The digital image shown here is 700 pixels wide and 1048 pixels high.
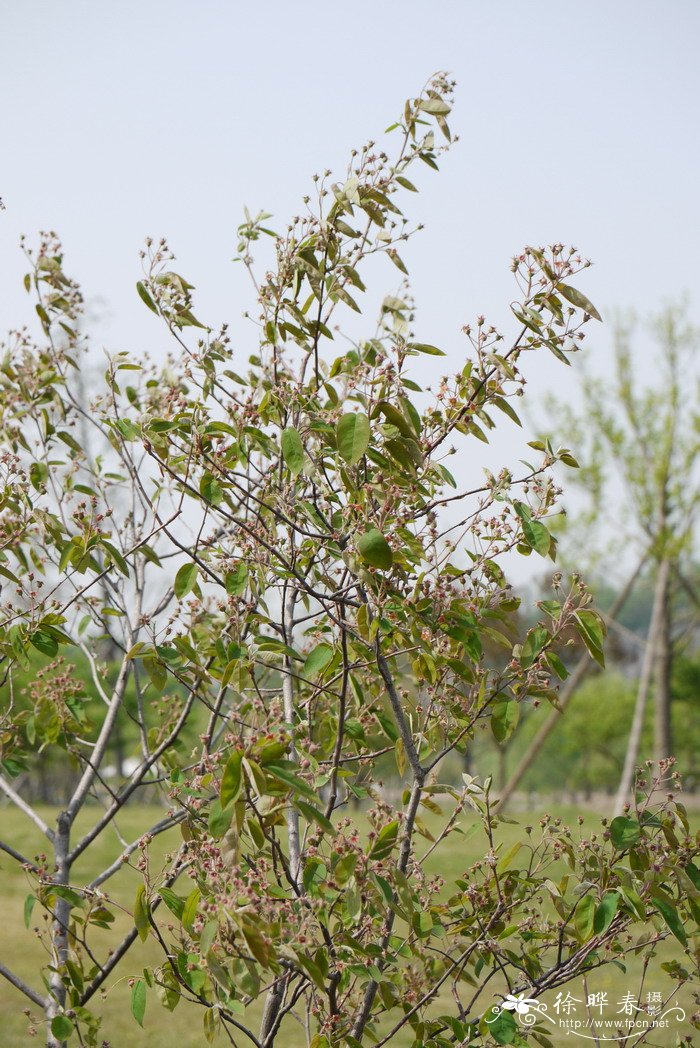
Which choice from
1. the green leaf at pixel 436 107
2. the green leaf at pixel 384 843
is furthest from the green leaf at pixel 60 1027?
the green leaf at pixel 436 107

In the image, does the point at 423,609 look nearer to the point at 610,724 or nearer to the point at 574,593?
the point at 574,593

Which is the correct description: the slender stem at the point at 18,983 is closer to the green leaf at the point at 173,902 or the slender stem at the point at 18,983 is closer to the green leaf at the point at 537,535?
the green leaf at the point at 173,902

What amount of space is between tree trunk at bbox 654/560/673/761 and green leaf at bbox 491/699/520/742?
39.7ft

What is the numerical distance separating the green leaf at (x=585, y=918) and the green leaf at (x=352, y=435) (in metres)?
1.04

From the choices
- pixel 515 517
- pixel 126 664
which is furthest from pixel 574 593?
pixel 126 664

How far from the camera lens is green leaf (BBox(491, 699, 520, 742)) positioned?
2092 mm

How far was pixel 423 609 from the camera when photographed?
2104 millimetres

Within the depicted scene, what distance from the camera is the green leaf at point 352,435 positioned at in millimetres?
1786

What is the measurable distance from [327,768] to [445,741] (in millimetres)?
325

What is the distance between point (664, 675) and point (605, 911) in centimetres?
1310

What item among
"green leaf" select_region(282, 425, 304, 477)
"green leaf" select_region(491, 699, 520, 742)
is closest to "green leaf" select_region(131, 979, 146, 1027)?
"green leaf" select_region(491, 699, 520, 742)

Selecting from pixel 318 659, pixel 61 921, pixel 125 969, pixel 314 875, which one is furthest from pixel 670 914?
pixel 125 969

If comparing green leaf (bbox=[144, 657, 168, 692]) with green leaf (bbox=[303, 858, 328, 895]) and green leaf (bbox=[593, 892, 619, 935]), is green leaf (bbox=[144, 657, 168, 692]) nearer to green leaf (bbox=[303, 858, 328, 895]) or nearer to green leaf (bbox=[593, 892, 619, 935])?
green leaf (bbox=[303, 858, 328, 895])

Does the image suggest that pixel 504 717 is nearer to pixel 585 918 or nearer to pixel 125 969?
pixel 585 918
